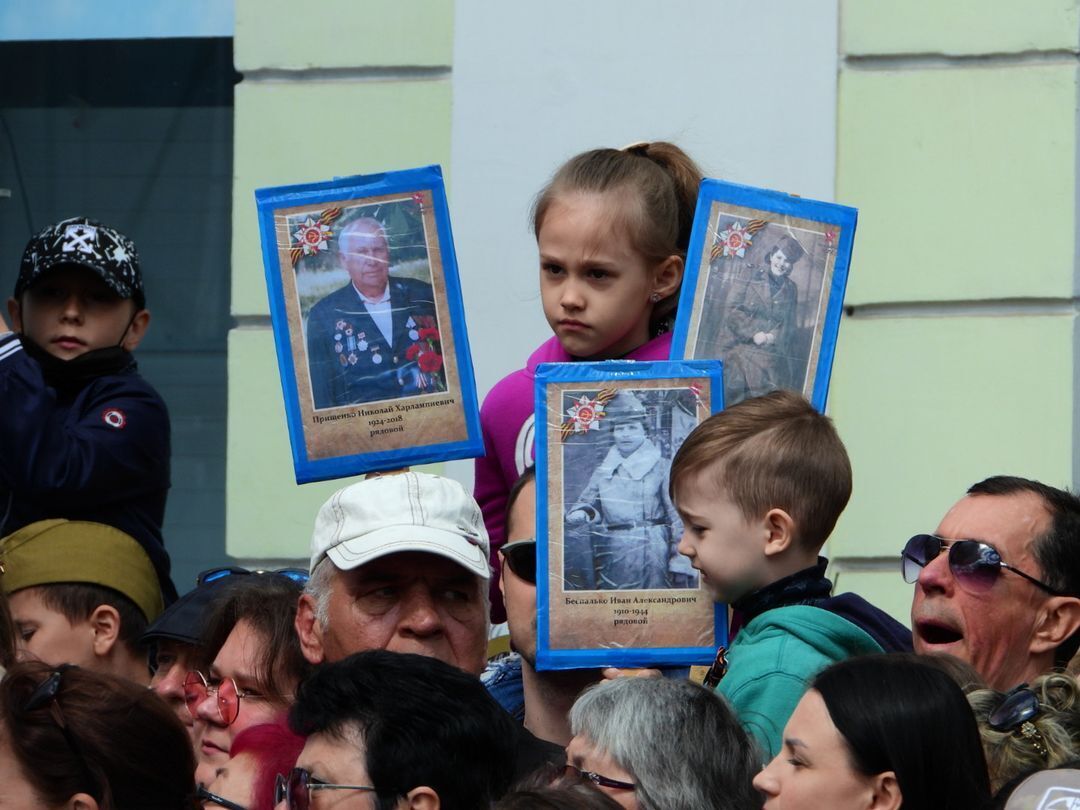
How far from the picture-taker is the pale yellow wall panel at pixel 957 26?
5617 mm

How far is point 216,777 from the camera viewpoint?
145 inches

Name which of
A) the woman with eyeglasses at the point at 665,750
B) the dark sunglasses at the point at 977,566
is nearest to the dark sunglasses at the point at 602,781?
the woman with eyeglasses at the point at 665,750

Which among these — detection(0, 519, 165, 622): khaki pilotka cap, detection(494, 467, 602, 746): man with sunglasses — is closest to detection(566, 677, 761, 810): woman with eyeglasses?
detection(494, 467, 602, 746): man with sunglasses

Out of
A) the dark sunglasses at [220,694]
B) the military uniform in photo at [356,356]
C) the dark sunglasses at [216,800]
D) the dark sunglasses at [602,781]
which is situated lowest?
the dark sunglasses at [216,800]

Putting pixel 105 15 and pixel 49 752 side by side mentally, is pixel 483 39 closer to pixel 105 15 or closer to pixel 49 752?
pixel 105 15

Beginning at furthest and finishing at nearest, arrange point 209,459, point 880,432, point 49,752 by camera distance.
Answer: point 209,459 → point 880,432 → point 49,752

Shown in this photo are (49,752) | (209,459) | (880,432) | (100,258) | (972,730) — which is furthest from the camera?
(209,459)

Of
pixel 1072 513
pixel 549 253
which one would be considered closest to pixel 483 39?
pixel 549 253

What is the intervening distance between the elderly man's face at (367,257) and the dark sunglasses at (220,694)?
0.87 m

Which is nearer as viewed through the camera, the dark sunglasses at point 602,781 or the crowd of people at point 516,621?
the crowd of people at point 516,621

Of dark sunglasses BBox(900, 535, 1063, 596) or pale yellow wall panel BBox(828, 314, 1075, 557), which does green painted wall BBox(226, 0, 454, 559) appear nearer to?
pale yellow wall panel BBox(828, 314, 1075, 557)

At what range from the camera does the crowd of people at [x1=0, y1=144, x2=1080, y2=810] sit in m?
3.09

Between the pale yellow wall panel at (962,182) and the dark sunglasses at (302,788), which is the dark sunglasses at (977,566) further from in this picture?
the pale yellow wall panel at (962,182)

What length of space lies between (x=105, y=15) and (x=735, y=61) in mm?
2162
